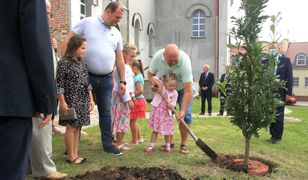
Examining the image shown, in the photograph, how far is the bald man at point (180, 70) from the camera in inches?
218

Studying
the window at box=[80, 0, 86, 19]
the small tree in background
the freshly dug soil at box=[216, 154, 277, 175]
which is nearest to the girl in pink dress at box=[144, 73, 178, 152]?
the freshly dug soil at box=[216, 154, 277, 175]

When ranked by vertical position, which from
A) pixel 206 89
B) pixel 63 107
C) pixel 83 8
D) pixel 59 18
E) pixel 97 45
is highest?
pixel 83 8

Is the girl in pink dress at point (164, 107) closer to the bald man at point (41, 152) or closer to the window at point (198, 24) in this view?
the bald man at point (41, 152)

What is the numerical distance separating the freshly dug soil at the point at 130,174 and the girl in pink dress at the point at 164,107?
1.43 meters

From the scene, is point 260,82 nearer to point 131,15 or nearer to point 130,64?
point 130,64

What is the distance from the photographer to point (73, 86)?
4.76 m

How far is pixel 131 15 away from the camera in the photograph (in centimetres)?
2308

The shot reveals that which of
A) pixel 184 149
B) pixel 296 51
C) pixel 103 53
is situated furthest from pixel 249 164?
pixel 296 51

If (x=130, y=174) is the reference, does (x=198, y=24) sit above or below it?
above

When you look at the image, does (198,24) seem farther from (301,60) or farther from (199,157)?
(301,60)

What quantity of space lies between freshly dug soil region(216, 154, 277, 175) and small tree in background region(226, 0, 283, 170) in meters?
0.13

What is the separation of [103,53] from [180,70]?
4.23 feet

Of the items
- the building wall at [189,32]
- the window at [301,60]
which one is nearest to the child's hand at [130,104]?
the building wall at [189,32]

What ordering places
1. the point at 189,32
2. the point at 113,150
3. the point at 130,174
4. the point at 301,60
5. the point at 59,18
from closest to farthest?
1. the point at 130,174
2. the point at 113,150
3. the point at 59,18
4. the point at 189,32
5. the point at 301,60
